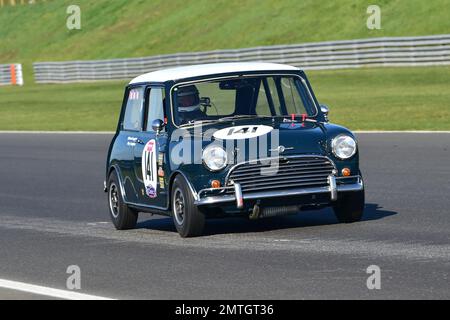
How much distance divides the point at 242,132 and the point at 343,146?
95 centimetres

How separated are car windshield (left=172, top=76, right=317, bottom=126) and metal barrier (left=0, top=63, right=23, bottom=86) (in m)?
50.3

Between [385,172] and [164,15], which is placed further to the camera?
[164,15]

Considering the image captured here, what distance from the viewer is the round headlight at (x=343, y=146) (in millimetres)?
10617

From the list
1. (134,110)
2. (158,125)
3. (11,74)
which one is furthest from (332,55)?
(158,125)

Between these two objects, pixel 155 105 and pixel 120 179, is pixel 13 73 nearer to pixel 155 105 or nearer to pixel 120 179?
pixel 120 179

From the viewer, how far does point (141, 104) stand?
11984 mm

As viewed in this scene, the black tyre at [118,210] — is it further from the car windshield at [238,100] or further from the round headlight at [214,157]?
the round headlight at [214,157]

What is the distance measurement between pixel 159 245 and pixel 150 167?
99 cm

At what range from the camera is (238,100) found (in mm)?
11391

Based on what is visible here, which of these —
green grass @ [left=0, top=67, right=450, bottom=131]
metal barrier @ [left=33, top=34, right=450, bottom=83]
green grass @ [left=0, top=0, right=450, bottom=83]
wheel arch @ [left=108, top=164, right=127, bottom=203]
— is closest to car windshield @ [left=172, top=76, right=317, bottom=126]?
wheel arch @ [left=108, top=164, right=127, bottom=203]

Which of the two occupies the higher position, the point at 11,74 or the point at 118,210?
the point at 11,74

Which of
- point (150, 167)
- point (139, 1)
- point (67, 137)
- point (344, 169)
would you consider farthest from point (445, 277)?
point (139, 1)

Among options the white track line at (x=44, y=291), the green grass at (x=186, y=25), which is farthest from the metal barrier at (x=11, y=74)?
the white track line at (x=44, y=291)
